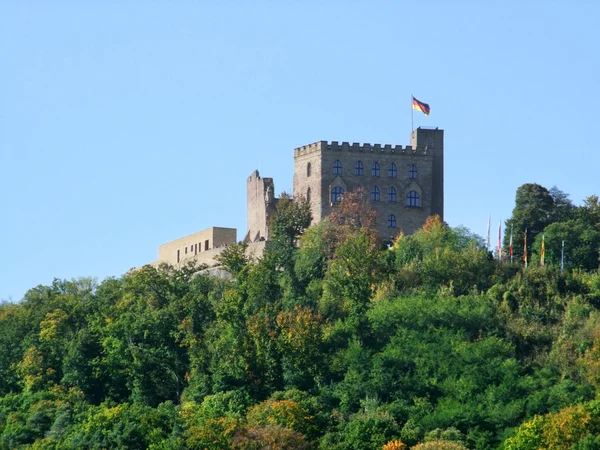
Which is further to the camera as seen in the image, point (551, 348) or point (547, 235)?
point (547, 235)

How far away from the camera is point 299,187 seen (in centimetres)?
9419

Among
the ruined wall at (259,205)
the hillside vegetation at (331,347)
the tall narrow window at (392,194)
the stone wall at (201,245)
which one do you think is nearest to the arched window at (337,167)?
the tall narrow window at (392,194)

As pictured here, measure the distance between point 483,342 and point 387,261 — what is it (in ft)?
36.0

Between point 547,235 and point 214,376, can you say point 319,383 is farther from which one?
point 547,235

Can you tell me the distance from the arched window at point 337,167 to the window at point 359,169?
76cm

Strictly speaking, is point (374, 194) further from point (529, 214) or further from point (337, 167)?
point (529, 214)

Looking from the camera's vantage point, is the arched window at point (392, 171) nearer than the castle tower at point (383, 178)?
No

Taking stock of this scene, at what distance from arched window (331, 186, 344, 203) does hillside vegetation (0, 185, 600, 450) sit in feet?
6.15

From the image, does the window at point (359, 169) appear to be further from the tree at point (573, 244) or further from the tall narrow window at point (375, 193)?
the tree at point (573, 244)

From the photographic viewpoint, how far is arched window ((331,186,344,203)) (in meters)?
92.3

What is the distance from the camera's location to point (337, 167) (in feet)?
306

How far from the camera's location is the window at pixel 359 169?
93.4m

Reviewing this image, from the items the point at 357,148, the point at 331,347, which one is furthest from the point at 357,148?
the point at 331,347

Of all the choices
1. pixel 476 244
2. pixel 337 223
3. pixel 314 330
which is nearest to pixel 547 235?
pixel 476 244
